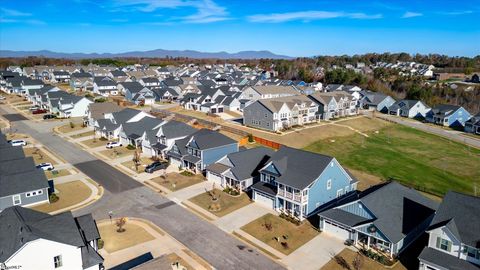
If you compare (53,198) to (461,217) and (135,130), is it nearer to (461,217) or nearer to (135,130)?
(135,130)

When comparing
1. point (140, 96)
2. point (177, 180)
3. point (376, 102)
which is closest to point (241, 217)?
point (177, 180)

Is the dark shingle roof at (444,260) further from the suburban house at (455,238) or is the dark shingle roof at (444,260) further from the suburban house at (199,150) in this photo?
the suburban house at (199,150)

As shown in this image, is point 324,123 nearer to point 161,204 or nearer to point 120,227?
point 161,204

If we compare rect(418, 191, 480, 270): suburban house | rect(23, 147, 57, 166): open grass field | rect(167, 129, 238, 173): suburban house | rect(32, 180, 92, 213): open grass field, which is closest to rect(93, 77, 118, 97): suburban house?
rect(23, 147, 57, 166): open grass field

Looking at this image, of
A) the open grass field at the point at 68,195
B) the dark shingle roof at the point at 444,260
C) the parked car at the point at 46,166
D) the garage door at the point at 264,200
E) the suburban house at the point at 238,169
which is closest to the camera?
the dark shingle roof at the point at 444,260

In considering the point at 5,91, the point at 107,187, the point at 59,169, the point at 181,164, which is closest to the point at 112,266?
Result: the point at 107,187

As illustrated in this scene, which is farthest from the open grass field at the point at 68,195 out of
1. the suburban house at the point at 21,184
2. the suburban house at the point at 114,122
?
the suburban house at the point at 114,122
